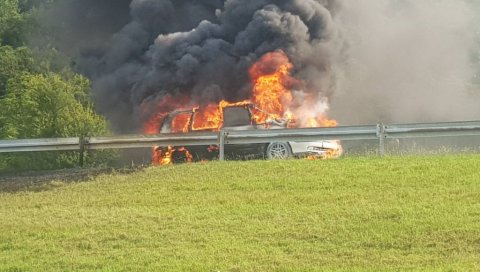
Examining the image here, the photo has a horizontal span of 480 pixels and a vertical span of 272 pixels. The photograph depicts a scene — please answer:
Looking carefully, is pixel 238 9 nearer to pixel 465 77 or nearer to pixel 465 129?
pixel 465 129

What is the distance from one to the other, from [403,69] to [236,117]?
1469 centimetres

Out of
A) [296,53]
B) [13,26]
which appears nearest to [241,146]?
[296,53]

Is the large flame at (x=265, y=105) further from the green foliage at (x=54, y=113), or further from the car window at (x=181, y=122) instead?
the green foliage at (x=54, y=113)

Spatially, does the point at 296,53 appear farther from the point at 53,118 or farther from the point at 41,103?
the point at 41,103

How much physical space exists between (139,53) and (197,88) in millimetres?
4463

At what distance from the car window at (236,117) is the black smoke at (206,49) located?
2.39 meters

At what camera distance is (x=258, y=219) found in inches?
392

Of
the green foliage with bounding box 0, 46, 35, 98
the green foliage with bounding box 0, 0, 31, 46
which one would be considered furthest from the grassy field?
the green foliage with bounding box 0, 0, 31, 46

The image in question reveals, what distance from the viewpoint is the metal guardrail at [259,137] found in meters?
15.0

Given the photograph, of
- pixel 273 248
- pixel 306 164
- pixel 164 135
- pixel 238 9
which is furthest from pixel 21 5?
pixel 273 248

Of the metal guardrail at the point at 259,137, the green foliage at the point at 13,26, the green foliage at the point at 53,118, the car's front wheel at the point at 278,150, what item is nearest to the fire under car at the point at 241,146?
the car's front wheel at the point at 278,150

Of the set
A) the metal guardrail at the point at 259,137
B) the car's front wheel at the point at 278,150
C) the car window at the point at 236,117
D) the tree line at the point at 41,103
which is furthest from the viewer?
the tree line at the point at 41,103

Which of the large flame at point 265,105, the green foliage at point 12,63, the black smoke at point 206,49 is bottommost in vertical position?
the large flame at point 265,105

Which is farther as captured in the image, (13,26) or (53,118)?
(13,26)
